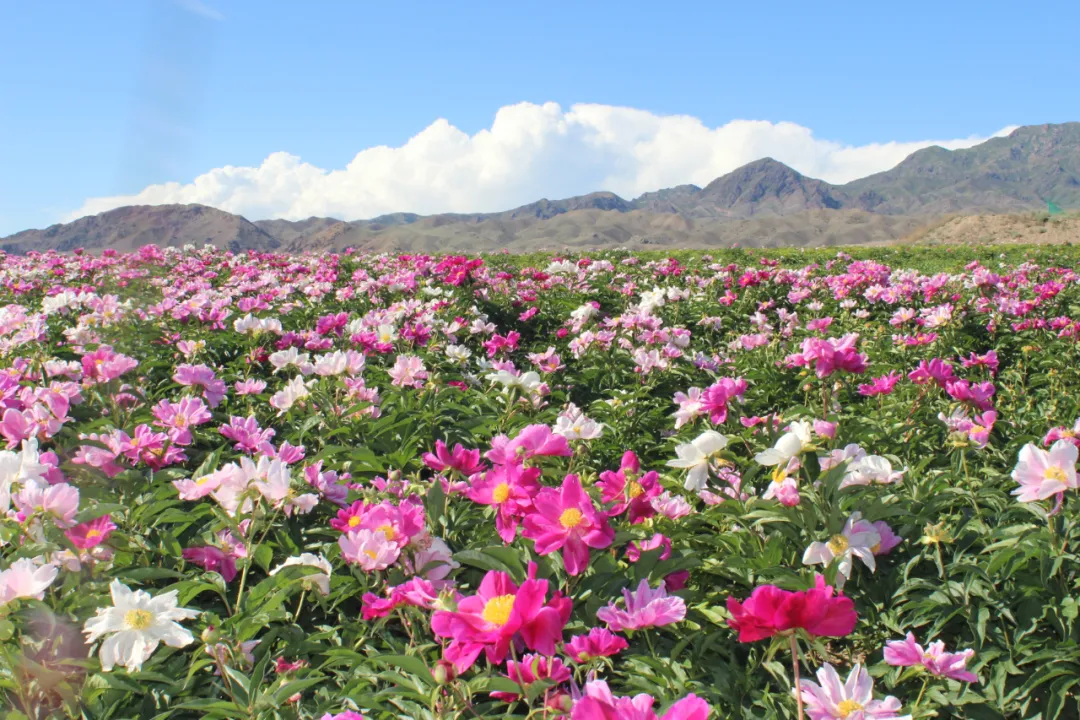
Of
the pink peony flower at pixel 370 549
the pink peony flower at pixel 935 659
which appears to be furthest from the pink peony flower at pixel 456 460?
the pink peony flower at pixel 935 659

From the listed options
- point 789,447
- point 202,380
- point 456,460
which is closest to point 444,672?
point 456,460

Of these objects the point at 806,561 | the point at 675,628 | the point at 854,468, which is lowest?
the point at 675,628

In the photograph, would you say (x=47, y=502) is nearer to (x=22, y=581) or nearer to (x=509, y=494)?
(x=22, y=581)

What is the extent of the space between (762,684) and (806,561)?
354 mm

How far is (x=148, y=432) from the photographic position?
2434 mm

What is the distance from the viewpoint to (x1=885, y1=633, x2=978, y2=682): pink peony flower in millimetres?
1627

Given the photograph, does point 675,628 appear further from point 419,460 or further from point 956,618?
point 419,460

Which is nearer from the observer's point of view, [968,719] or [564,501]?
[564,501]

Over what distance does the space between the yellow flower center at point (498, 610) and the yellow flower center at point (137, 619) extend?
0.69m

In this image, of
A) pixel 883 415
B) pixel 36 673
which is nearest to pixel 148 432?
pixel 36 673

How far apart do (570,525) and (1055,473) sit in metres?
1.28

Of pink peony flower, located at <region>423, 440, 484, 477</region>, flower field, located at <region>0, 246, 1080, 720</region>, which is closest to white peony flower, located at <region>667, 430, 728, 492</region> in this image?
flower field, located at <region>0, 246, 1080, 720</region>

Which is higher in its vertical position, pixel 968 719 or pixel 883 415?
pixel 883 415

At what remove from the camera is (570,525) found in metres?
1.68
